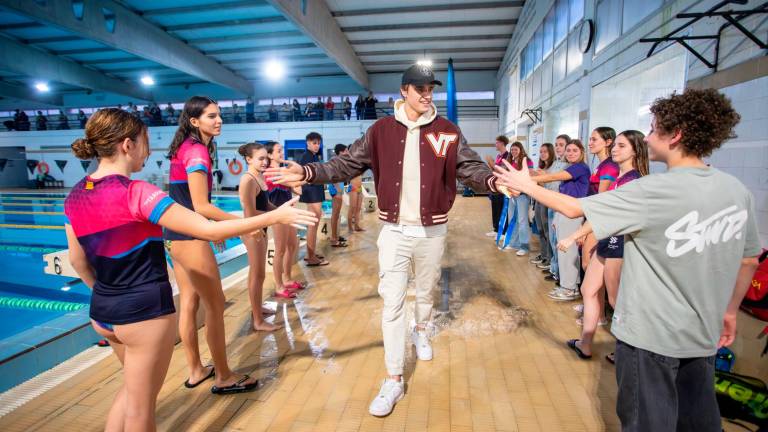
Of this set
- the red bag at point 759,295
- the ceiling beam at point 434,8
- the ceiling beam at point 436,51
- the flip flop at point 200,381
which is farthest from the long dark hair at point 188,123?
the ceiling beam at point 436,51

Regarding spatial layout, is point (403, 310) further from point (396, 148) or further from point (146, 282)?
point (146, 282)

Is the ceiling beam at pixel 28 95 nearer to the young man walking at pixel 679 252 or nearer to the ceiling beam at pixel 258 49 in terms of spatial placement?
the ceiling beam at pixel 258 49

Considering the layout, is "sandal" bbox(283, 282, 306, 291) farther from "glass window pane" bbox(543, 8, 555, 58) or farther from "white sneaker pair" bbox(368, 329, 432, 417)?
"glass window pane" bbox(543, 8, 555, 58)

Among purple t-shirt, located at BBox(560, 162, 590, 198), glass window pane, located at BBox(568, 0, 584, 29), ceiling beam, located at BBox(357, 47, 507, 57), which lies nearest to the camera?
purple t-shirt, located at BBox(560, 162, 590, 198)

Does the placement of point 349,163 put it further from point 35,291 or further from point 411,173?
point 35,291

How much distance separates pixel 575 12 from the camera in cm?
783

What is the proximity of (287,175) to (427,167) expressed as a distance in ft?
2.66

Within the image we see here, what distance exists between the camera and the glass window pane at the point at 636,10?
4.61 m

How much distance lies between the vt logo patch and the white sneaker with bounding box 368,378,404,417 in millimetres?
1444

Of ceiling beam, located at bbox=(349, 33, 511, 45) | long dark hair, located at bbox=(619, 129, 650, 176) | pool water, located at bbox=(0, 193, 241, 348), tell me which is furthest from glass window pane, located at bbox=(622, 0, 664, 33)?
ceiling beam, located at bbox=(349, 33, 511, 45)

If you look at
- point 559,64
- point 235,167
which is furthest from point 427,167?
point 235,167

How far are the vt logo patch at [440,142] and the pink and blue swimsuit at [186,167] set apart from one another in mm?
1294

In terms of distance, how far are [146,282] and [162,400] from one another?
1.38 metres

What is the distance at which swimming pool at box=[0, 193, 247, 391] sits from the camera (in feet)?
8.94
